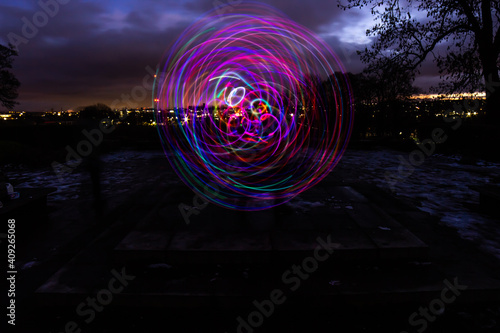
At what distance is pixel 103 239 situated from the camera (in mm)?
4594

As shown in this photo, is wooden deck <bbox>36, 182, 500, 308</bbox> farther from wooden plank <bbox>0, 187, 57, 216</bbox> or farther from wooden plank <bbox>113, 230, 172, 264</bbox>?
wooden plank <bbox>0, 187, 57, 216</bbox>

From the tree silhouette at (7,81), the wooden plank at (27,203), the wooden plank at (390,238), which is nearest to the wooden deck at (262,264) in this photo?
the wooden plank at (390,238)

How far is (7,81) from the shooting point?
31109mm

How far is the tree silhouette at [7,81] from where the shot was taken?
97.8 feet

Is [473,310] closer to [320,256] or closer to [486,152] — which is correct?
[320,256]

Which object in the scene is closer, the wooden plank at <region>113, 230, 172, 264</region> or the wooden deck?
the wooden deck

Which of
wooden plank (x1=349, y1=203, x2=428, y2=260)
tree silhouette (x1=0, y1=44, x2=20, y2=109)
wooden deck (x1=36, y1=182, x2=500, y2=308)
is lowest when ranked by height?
wooden deck (x1=36, y1=182, x2=500, y2=308)

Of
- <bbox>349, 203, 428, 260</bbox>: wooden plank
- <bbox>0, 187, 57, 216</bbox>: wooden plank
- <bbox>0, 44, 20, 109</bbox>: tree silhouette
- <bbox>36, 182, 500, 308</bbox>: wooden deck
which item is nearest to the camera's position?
<bbox>36, 182, 500, 308</bbox>: wooden deck

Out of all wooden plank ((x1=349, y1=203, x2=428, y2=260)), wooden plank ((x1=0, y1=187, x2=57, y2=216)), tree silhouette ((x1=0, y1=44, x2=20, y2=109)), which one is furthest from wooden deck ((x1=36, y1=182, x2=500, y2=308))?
tree silhouette ((x1=0, y1=44, x2=20, y2=109))

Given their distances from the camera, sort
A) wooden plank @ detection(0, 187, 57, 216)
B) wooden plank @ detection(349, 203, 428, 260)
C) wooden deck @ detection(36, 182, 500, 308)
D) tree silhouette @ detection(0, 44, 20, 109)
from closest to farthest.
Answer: wooden deck @ detection(36, 182, 500, 308)
wooden plank @ detection(349, 203, 428, 260)
wooden plank @ detection(0, 187, 57, 216)
tree silhouette @ detection(0, 44, 20, 109)

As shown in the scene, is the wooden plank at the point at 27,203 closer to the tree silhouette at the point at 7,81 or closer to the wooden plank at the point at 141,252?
the wooden plank at the point at 141,252

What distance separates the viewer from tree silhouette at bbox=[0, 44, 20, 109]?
97.8ft

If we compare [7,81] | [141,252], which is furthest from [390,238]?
[7,81]

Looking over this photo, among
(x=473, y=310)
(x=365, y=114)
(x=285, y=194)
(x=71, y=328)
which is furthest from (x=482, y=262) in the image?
(x=365, y=114)
